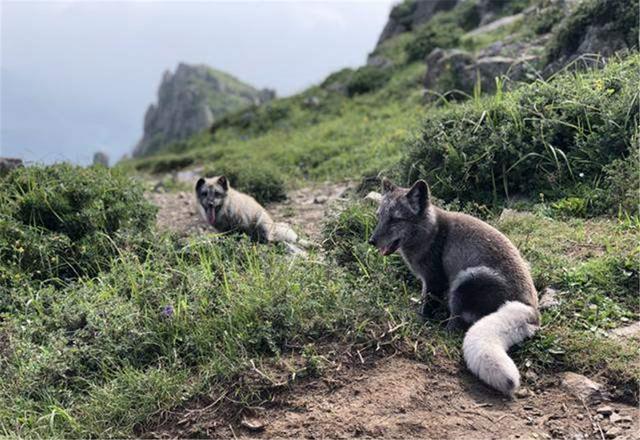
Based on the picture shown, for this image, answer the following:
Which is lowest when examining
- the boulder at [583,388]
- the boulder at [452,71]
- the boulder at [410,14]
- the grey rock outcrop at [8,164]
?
the boulder at [583,388]

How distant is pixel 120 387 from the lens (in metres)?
4.57

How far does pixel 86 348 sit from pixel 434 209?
10.4 ft

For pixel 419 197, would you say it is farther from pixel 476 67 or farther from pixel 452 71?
pixel 452 71

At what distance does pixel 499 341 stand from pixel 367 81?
49.7ft

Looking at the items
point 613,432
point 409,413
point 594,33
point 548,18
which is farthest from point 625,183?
point 548,18

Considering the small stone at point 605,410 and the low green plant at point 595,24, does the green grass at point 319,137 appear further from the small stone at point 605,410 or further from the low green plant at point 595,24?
the small stone at point 605,410

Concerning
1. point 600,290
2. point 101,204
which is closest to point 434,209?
point 600,290

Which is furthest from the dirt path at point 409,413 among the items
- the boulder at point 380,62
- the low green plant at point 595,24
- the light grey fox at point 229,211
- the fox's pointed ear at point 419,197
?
the boulder at point 380,62

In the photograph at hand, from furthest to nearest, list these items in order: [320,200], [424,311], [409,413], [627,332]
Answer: [320,200], [424,311], [627,332], [409,413]

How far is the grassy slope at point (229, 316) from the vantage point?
14.8 ft

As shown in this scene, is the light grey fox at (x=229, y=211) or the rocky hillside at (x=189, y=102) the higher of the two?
the rocky hillside at (x=189, y=102)

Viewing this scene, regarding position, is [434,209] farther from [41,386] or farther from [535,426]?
[41,386]

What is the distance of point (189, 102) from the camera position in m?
57.5

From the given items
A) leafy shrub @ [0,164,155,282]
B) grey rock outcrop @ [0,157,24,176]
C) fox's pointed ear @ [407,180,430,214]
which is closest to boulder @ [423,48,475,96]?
leafy shrub @ [0,164,155,282]
